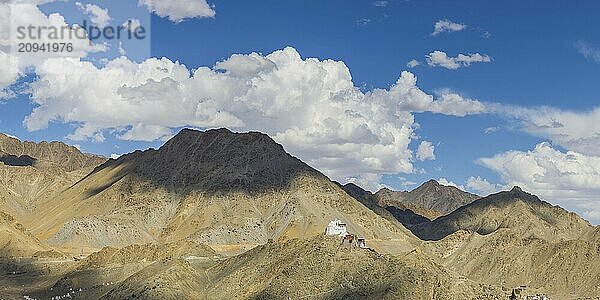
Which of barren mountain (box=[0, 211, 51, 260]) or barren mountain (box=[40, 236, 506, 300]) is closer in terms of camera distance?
barren mountain (box=[40, 236, 506, 300])

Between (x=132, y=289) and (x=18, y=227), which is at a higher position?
(x=18, y=227)

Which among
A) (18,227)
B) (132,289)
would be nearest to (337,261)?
(132,289)

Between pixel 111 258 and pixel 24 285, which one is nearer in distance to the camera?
pixel 24 285

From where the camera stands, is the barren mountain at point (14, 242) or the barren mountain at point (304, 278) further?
the barren mountain at point (14, 242)

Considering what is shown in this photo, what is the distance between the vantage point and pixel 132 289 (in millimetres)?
108000

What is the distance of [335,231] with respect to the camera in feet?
499

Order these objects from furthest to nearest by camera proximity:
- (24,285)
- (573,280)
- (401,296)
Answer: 1. (573,280)
2. (24,285)
3. (401,296)

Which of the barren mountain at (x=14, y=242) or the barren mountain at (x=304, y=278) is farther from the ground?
the barren mountain at (x=14, y=242)

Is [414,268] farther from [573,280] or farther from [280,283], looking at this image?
[573,280]

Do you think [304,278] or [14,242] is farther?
[14,242]

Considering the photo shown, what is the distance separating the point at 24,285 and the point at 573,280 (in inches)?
4521

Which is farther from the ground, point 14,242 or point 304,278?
point 14,242

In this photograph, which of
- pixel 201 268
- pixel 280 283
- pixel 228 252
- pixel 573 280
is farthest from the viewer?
pixel 228 252

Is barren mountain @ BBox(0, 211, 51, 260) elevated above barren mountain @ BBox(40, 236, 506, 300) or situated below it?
above
